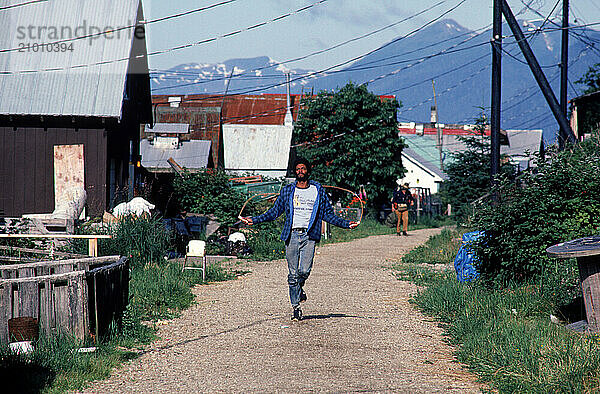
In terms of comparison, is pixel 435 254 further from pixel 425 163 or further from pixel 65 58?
pixel 425 163

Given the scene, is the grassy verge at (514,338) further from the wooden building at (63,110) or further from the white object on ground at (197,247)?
the wooden building at (63,110)

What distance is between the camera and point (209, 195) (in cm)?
2334

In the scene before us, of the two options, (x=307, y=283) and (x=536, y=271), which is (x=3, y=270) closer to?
(x=307, y=283)

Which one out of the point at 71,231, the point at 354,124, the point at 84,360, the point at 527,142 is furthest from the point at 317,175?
the point at 527,142

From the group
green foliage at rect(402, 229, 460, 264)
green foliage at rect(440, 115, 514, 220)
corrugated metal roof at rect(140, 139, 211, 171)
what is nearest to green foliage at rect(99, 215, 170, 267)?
green foliage at rect(402, 229, 460, 264)

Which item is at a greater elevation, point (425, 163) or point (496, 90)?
point (425, 163)

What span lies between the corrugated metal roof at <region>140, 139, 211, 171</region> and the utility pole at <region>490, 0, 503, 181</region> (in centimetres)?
1695

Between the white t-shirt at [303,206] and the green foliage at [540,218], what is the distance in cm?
349

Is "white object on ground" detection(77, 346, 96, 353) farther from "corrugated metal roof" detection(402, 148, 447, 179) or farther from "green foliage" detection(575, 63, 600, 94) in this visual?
"corrugated metal roof" detection(402, 148, 447, 179)

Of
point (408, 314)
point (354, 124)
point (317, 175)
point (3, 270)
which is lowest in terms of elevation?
point (408, 314)

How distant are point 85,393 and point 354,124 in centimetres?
3569

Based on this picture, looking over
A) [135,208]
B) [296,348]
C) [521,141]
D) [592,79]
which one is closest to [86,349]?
[296,348]

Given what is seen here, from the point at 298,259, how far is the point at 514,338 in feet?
10.5

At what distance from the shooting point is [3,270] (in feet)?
29.6
